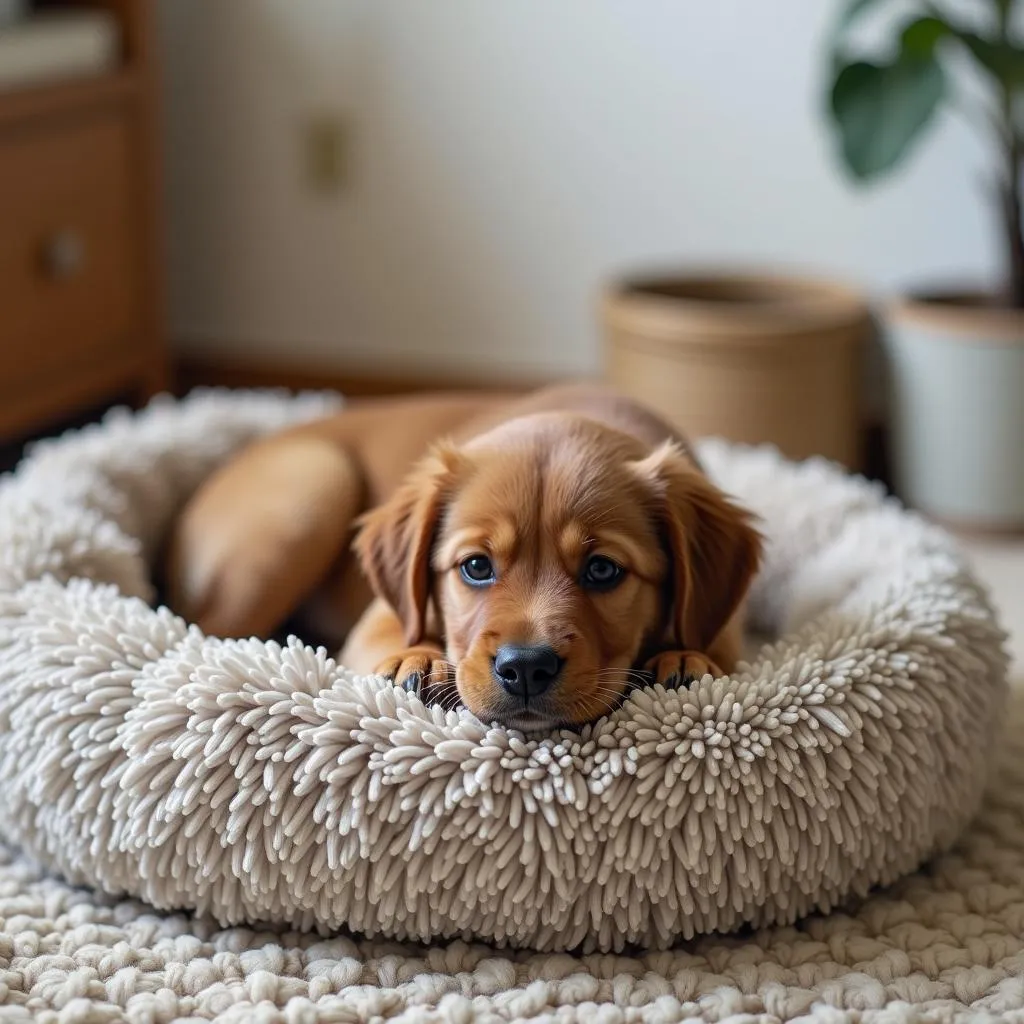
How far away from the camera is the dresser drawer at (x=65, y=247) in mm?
3119

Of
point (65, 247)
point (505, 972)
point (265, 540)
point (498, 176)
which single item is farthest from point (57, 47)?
point (505, 972)

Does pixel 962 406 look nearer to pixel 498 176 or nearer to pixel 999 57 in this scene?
pixel 999 57

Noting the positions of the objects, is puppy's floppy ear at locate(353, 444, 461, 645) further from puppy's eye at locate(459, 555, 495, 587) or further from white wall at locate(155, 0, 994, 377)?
white wall at locate(155, 0, 994, 377)

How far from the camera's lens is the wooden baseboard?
3939 millimetres

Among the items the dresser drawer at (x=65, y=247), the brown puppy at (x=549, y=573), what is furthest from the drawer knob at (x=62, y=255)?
the brown puppy at (x=549, y=573)

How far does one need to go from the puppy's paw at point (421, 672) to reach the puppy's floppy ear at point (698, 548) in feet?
0.93

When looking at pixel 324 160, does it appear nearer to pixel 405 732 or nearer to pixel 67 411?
pixel 67 411

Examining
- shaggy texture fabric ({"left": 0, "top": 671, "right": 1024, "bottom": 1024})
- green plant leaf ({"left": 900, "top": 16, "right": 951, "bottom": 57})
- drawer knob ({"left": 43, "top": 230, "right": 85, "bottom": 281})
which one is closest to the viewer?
shaggy texture fabric ({"left": 0, "top": 671, "right": 1024, "bottom": 1024})

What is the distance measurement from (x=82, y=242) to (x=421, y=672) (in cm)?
203

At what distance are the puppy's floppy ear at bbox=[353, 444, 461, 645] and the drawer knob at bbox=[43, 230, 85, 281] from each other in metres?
1.69

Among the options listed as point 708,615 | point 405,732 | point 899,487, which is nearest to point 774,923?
point 708,615

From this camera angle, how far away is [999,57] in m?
2.94

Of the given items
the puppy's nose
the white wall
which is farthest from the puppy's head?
the white wall

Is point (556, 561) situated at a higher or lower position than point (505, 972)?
higher
